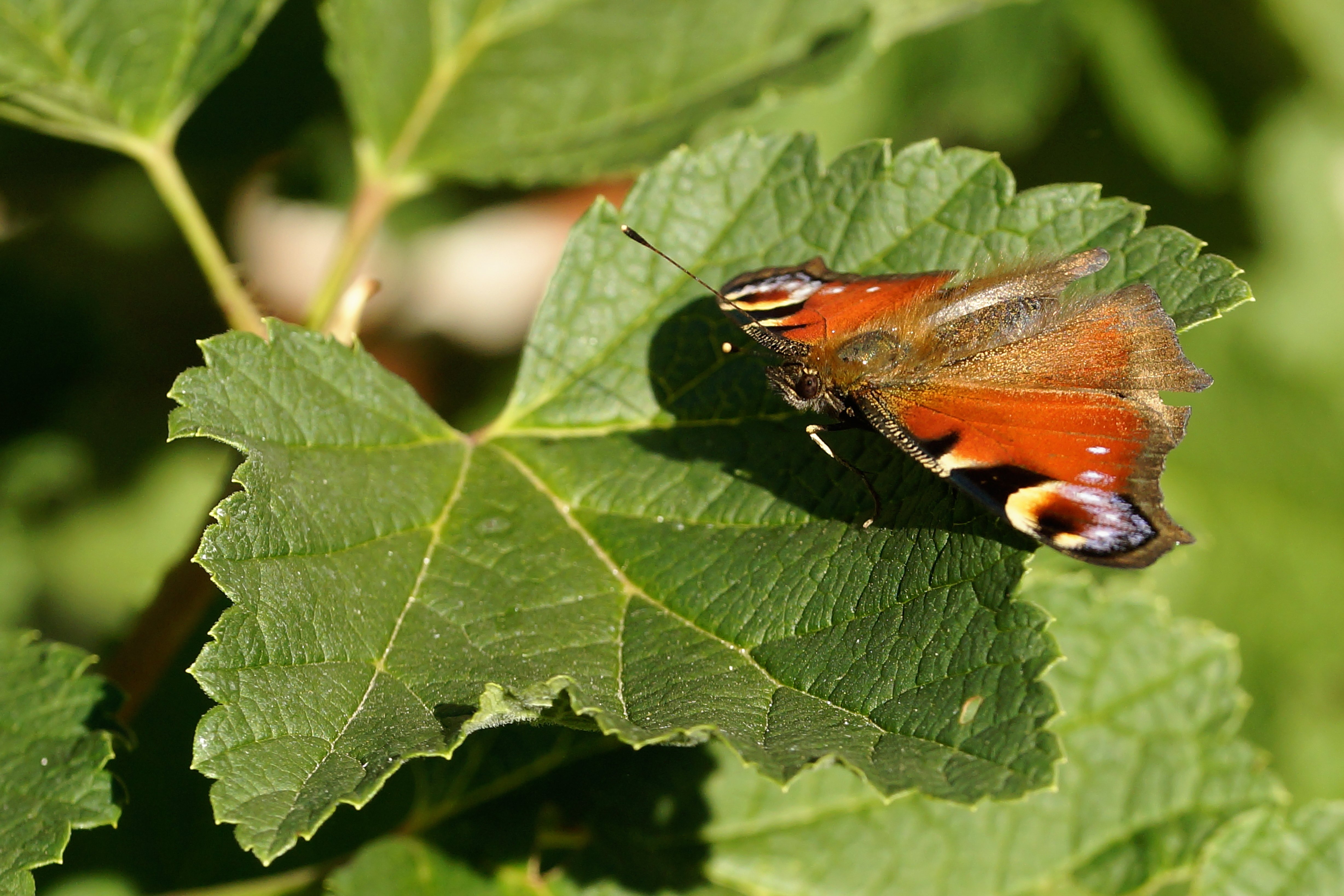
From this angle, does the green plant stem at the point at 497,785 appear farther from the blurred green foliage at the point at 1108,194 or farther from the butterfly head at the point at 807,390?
the blurred green foliage at the point at 1108,194

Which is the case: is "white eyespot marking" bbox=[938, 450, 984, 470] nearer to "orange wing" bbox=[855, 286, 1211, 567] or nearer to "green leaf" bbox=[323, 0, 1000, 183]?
"orange wing" bbox=[855, 286, 1211, 567]

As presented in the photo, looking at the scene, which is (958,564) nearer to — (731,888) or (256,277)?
(731,888)

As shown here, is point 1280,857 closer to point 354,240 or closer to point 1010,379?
point 1010,379

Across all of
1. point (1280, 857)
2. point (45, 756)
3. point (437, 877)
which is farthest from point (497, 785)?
point (1280, 857)

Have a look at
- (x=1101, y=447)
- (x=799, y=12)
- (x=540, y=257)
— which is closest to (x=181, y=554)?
(x=1101, y=447)

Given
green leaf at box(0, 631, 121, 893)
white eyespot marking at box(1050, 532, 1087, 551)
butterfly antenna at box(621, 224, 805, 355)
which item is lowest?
green leaf at box(0, 631, 121, 893)

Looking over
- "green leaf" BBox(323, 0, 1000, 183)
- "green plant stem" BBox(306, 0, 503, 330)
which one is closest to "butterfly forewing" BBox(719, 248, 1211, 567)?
"green leaf" BBox(323, 0, 1000, 183)

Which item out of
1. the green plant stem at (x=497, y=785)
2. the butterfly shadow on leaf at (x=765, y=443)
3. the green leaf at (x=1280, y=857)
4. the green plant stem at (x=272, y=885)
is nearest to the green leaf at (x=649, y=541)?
the butterfly shadow on leaf at (x=765, y=443)
